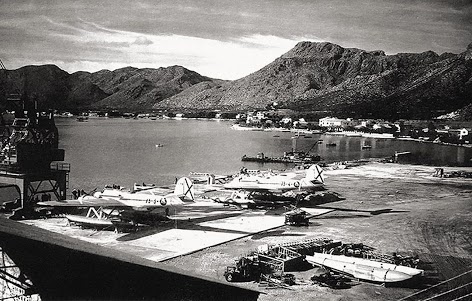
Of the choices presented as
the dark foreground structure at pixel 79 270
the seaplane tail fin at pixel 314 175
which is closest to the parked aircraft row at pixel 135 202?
the seaplane tail fin at pixel 314 175

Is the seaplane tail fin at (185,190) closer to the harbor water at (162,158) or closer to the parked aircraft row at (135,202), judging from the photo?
the parked aircraft row at (135,202)

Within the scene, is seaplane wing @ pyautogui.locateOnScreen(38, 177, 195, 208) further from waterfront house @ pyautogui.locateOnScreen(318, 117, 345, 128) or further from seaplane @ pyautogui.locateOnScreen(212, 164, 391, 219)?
waterfront house @ pyautogui.locateOnScreen(318, 117, 345, 128)

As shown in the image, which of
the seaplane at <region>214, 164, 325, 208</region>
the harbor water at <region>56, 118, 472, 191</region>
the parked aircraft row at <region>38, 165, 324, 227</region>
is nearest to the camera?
the parked aircraft row at <region>38, 165, 324, 227</region>

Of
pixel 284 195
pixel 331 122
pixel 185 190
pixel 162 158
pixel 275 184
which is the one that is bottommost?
pixel 162 158

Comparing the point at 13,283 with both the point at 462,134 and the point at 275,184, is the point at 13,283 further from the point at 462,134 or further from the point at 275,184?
the point at 462,134

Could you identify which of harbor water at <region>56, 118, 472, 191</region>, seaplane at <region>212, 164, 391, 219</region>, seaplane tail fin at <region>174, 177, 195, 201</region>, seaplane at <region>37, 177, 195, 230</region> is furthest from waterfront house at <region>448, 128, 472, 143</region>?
seaplane at <region>37, 177, 195, 230</region>

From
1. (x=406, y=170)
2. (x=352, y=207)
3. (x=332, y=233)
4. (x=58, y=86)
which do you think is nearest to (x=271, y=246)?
(x=332, y=233)

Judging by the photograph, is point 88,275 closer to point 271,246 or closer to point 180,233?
point 271,246

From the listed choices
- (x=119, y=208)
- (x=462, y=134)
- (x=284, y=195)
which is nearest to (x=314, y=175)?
(x=284, y=195)
